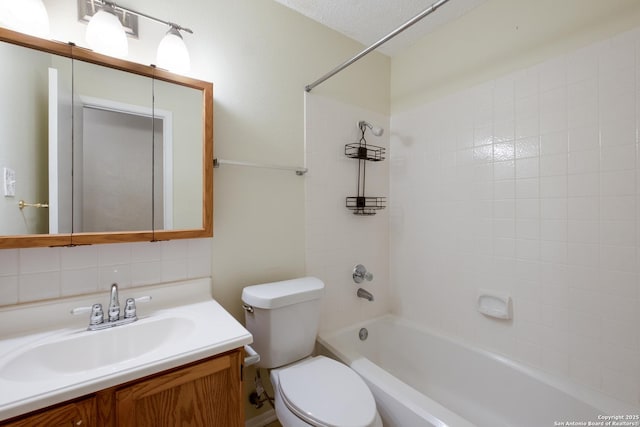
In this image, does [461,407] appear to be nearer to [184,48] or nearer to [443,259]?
[443,259]

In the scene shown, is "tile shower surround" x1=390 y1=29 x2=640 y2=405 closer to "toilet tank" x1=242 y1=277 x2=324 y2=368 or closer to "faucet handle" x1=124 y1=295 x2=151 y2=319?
"toilet tank" x1=242 y1=277 x2=324 y2=368

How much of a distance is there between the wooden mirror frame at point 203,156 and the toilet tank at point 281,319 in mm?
403

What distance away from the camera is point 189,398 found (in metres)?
0.90

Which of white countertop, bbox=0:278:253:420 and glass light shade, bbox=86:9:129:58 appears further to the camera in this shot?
glass light shade, bbox=86:9:129:58

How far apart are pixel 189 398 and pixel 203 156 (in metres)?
0.96

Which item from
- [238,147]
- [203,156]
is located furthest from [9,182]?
[238,147]

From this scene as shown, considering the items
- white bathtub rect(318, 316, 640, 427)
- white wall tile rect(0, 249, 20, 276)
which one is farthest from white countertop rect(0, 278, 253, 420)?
white bathtub rect(318, 316, 640, 427)

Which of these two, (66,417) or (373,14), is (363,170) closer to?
(373,14)

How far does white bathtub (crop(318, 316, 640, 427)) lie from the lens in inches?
→ 46.1

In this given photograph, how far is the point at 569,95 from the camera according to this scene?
1.34 m

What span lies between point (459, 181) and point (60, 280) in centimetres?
208

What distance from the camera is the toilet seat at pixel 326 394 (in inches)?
39.6

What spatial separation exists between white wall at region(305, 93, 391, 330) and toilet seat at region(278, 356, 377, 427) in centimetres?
53

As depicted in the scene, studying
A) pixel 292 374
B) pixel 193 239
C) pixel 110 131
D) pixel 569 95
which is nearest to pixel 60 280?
pixel 193 239
